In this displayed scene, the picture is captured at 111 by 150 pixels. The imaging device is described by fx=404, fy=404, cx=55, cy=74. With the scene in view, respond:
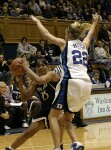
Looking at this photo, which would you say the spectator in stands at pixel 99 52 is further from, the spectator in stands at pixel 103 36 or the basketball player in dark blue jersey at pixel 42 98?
the basketball player in dark blue jersey at pixel 42 98

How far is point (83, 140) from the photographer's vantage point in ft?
26.7

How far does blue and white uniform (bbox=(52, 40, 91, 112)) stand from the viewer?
529 centimetres

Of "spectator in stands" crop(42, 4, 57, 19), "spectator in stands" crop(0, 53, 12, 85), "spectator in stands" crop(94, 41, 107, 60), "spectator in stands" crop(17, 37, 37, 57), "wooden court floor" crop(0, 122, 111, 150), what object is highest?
"spectator in stands" crop(42, 4, 57, 19)

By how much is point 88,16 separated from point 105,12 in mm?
1639

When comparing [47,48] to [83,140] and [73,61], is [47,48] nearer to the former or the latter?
[83,140]

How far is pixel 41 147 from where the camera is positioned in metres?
7.43

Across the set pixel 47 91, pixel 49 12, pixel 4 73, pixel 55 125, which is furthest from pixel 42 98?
pixel 49 12

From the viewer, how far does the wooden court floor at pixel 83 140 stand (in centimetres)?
743

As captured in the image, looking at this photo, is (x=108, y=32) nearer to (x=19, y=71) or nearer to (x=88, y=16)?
(x=88, y=16)

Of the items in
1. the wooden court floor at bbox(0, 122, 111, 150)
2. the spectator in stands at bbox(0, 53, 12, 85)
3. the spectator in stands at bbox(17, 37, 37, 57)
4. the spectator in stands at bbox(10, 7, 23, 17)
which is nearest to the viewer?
the wooden court floor at bbox(0, 122, 111, 150)

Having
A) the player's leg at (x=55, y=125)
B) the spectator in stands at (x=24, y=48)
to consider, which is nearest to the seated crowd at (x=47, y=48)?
the spectator in stands at (x=24, y=48)

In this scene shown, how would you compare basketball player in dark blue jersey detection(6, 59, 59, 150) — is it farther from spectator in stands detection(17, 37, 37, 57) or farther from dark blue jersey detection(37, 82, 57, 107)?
spectator in stands detection(17, 37, 37, 57)

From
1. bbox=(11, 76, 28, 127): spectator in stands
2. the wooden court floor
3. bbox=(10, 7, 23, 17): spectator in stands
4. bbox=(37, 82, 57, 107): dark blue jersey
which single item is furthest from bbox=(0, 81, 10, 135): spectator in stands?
bbox=(10, 7, 23, 17): spectator in stands

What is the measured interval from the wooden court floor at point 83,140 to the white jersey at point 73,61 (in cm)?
222
